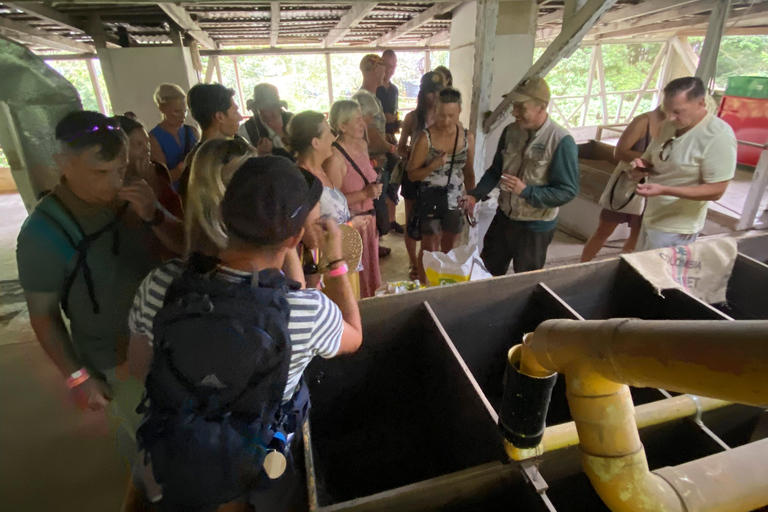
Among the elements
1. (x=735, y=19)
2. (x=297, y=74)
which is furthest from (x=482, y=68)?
(x=297, y=74)

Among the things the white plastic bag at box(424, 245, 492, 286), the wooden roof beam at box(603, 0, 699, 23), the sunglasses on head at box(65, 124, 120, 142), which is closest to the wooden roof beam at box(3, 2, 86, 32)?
the sunglasses on head at box(65, 124, 120, 142)

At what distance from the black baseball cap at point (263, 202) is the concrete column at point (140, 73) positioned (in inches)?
207

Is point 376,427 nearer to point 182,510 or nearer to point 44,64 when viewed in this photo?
point 182,510

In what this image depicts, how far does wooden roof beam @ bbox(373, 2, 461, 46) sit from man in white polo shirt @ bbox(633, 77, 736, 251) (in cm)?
252

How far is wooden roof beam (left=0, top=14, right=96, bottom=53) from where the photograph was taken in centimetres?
486

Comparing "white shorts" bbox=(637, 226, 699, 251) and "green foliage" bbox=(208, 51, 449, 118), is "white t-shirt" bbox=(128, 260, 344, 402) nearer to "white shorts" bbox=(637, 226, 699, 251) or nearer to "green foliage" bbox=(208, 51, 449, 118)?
"white shorts" bbox=(637, 226, 699, 251)

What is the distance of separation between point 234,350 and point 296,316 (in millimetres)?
161

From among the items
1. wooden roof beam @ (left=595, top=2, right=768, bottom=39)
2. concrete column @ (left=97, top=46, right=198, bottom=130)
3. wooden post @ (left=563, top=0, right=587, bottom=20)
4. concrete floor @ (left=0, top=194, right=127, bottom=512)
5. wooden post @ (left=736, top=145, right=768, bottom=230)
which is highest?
wooden roof beam @ (left=595, top=2, right=768, bottom=39)

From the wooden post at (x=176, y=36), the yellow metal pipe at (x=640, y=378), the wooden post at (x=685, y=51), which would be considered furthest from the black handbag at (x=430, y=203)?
the wooden post at (x=685, y=51)

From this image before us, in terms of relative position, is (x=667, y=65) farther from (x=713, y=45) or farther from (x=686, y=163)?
(x=686, y=163)

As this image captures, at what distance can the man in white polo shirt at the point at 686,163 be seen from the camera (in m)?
2.45

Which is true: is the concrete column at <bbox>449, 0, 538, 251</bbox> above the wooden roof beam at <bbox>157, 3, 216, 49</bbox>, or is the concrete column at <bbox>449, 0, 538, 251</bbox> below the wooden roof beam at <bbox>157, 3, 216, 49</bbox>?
below

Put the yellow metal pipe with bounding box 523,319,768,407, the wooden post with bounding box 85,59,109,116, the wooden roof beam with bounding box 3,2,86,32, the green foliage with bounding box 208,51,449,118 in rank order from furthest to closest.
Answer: the green foliage with bounding box 208,51,449,118 → the wooden post with bounding box 85,59,109,116 → the wooden roof beam with bounding box 3,2,86,32 → the yellow metal pipe with bounding box 523,319,768,407

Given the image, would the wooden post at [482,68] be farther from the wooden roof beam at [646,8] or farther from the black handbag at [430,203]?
the wooden roof beam at [646,8]
